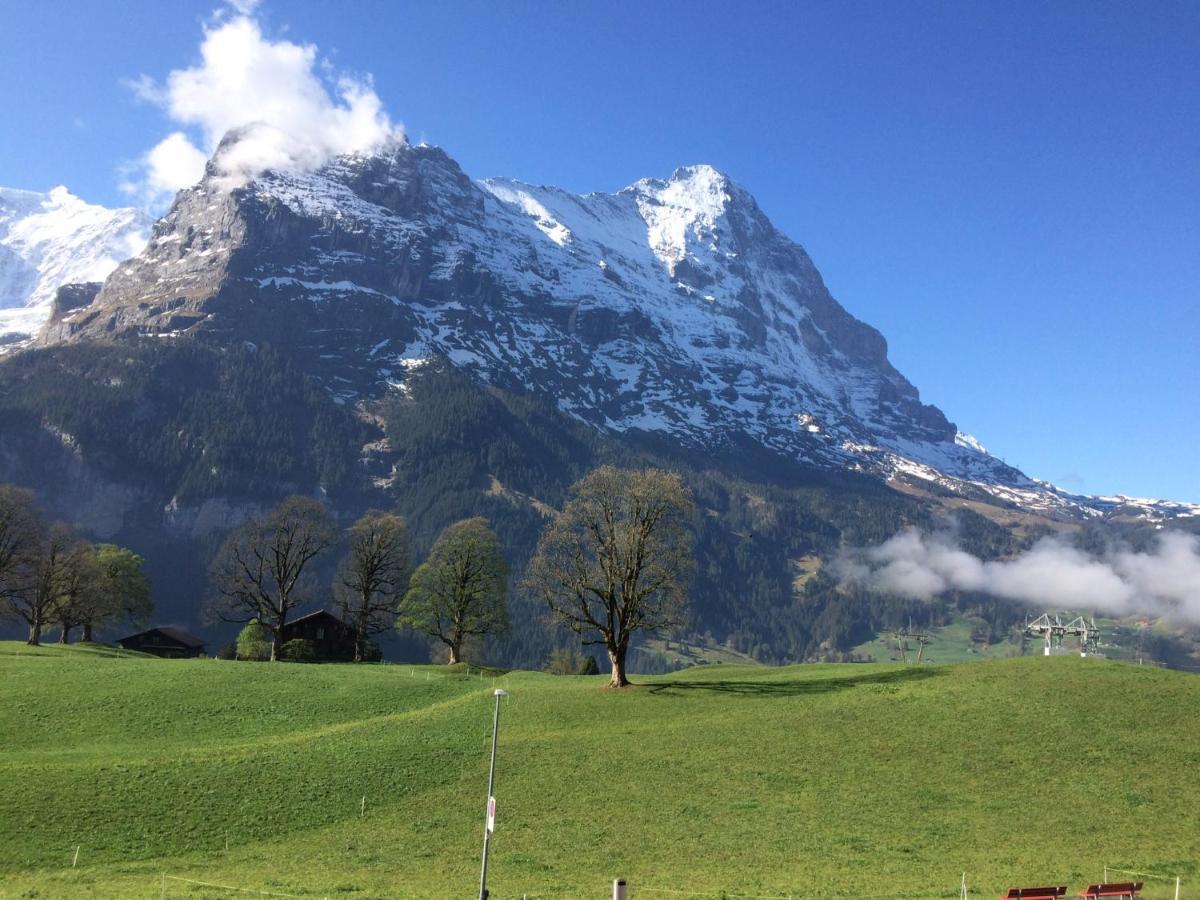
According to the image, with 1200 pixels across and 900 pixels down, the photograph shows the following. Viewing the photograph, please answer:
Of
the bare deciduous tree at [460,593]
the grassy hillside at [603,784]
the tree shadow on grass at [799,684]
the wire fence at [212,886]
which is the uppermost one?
the bare deciduous tree at [460,593]

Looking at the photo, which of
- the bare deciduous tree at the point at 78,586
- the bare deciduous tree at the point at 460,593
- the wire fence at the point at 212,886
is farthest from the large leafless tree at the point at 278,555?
the wire fence at the point at 212,886

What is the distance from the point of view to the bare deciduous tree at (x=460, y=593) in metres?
96.2

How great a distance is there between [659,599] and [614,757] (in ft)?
68.8

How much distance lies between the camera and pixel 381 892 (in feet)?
104

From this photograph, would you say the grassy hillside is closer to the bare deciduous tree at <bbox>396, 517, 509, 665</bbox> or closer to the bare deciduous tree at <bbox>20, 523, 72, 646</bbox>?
the bare deciduous tree at <bbox>396, 517, 509, 665</bbox>

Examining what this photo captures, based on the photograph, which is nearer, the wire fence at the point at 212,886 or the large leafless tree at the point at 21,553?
the wire fence at the point at 212,886

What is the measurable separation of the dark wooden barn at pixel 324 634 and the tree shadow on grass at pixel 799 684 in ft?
187

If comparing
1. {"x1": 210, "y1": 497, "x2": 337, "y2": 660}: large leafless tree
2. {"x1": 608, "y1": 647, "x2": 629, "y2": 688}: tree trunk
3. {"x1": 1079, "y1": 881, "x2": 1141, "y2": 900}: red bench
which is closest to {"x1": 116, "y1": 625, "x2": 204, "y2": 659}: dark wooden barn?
{"x1": 210, "y1": 497, "x2": 337, "y2": 660}: large leafless tree

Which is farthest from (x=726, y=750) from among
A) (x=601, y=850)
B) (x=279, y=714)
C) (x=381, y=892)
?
(x=279, y=714)

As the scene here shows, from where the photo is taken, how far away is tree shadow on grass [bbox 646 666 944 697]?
2576 inches

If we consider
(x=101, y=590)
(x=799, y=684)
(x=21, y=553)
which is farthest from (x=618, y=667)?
(x=21, y=553)

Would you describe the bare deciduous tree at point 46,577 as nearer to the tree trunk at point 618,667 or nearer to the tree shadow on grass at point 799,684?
the tree trunk at point 618,667

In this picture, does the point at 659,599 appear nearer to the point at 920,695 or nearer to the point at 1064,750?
the point at 920,695

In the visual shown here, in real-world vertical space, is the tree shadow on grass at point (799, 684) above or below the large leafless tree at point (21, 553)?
below
